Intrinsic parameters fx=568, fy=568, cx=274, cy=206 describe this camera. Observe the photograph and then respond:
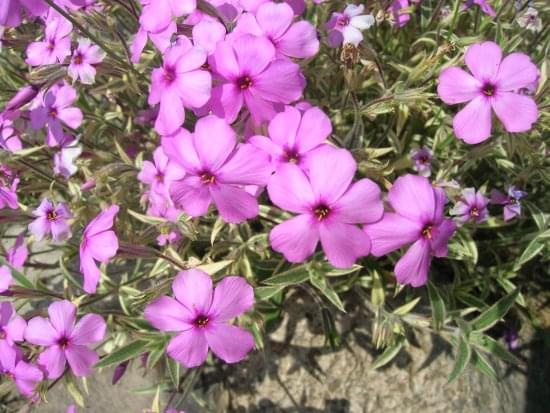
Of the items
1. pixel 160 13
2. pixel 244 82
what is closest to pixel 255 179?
pixel 244 82

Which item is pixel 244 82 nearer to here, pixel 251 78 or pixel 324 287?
pixel 251 78

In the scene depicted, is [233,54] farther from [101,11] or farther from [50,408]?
[50,408]

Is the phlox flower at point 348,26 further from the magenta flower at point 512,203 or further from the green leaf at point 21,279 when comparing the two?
the green leaf at point 21,279

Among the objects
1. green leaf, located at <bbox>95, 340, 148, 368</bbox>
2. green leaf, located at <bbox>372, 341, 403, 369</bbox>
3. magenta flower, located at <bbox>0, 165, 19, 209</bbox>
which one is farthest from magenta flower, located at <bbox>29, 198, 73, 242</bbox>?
green leaf, located at <bbox>372, 341, 403, 369</bbox>

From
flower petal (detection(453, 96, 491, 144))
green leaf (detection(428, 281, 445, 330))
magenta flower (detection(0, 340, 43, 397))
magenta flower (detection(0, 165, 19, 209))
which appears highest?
flower petal (detection(453, 96, 491, 144))

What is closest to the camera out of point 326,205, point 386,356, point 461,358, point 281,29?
point 326,205

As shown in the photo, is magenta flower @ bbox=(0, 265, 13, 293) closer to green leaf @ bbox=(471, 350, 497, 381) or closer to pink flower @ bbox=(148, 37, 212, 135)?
pink flower @ bbox=(148, 37, 212, 135)
